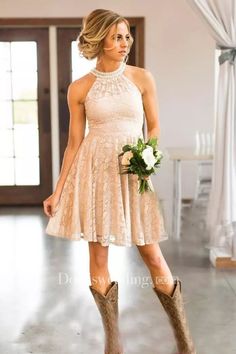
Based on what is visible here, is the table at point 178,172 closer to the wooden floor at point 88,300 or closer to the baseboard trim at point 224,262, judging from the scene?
the wooden floor at point 88,300

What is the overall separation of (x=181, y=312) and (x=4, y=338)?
97 cm

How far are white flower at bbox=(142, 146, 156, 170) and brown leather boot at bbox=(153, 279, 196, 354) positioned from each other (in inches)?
23.5

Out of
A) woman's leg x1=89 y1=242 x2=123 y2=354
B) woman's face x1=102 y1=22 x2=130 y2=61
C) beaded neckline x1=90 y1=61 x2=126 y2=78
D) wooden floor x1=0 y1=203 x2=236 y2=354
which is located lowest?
wooden floor x1=0 y1=203 x2=236 y2=354

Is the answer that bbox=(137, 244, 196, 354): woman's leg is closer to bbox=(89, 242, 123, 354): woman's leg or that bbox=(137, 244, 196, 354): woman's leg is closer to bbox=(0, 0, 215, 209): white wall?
bbox=(89, 242, 123, 354): woman's leg

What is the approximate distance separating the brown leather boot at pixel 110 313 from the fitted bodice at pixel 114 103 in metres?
0.74

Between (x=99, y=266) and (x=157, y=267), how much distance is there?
267mm

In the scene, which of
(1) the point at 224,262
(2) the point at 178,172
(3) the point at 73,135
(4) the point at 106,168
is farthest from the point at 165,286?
(2) the point at 178,172

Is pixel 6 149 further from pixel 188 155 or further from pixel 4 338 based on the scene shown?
pixel 4 338

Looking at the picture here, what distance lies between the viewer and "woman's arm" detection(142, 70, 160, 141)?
2.42 metres

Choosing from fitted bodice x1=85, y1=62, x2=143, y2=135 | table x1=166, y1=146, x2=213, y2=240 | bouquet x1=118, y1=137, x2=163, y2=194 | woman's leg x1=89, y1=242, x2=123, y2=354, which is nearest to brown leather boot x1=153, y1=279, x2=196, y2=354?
woman's leg x1=89, y1=242, x2=123, y2=354

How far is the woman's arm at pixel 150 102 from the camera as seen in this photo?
2419mm

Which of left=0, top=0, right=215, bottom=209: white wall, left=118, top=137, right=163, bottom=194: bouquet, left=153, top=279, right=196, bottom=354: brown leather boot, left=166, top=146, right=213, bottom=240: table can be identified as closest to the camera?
left=118, top=137, right=163, bottom=194: bouquet

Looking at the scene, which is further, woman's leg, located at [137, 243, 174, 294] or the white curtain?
the white curtain

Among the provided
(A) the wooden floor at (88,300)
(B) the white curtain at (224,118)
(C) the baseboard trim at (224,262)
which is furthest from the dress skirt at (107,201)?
(C) the baseboard trim at (224,262)
